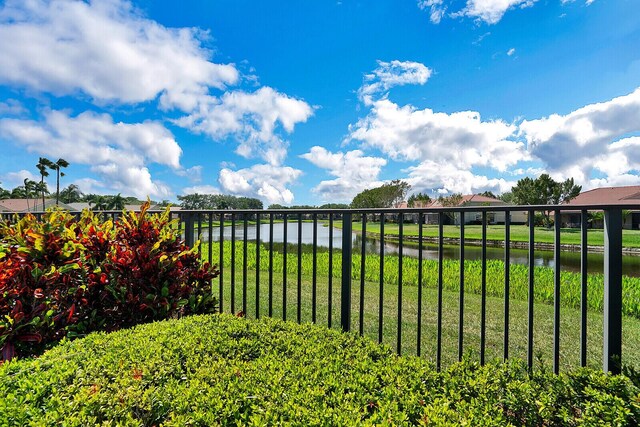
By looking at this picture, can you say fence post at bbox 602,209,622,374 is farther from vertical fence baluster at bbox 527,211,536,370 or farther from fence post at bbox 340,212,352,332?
fence post at bbox 340,212,352,332

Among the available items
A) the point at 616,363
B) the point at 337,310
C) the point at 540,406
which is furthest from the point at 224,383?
the point at 337,310

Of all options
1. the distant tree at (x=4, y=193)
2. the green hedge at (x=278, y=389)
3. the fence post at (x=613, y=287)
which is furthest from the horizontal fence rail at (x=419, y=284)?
the distant tree at (x=4, y=193)

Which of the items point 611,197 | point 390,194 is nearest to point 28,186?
point 390,194

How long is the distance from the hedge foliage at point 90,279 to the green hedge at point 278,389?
72cm

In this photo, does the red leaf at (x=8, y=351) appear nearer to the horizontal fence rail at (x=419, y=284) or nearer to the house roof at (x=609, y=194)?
the horizontal fence rail at (x=419, y=284)

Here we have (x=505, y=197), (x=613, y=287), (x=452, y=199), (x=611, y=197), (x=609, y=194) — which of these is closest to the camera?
(x=613, y=287)

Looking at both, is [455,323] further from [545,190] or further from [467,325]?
[545,190]

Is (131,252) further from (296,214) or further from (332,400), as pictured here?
(332,400)

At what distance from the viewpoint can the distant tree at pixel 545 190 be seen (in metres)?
33.1

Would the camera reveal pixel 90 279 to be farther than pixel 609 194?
No

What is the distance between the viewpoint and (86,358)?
1.48 metres

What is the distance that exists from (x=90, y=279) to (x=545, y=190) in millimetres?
39432

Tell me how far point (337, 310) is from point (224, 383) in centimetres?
300

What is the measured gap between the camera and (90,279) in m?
2.38
